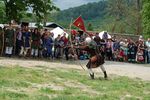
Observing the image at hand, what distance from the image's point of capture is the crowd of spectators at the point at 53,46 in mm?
23266

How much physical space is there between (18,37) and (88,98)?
40.4ft

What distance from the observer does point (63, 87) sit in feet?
44.4

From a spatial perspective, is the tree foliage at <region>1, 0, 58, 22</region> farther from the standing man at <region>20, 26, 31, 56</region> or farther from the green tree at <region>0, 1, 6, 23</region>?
the standing man at <region>20, 26, 31, 56</region>

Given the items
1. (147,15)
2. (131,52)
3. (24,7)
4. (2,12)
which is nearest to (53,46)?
(24,7)

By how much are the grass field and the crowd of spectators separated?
4631mm

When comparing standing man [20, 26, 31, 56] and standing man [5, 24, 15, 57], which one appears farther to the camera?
standing man [20, 26, 31, 56]

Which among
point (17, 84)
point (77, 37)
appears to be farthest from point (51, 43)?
point (17, 84)

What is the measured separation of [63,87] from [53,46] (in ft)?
38.5

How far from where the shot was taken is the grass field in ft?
37.8

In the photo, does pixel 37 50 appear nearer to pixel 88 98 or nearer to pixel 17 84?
pixel 17 84

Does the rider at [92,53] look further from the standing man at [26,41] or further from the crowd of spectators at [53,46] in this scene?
the standing man at [26,41]

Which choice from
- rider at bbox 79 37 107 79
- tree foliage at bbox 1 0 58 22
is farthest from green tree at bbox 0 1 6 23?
rider at bbox 79 37 107 79

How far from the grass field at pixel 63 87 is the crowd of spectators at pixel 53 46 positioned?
463 centimetres

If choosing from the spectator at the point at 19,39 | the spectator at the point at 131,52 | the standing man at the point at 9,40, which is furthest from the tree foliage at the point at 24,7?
the spectator at the point at 131,52
